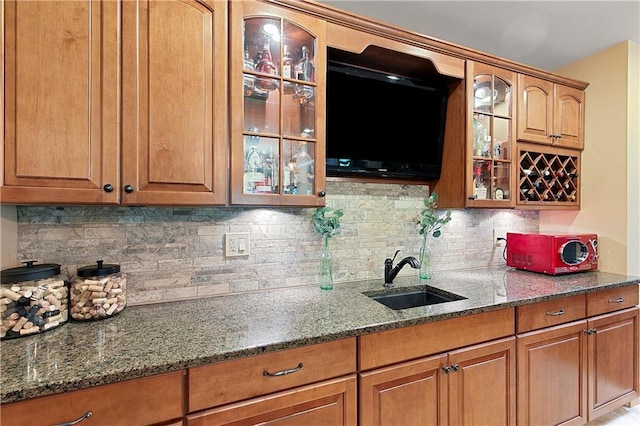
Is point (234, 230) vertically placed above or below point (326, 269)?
above

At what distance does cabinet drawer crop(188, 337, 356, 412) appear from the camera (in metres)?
1.01

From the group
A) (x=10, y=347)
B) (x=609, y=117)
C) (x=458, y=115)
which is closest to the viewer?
(x=10, y=347)

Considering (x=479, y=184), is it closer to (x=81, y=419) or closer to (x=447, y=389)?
(x=447, y=389)

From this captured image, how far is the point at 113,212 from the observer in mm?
1443

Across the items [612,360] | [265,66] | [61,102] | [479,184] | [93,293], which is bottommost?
[612,360]

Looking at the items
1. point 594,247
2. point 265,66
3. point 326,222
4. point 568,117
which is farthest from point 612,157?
point 265,66

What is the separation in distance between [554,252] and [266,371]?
209cm

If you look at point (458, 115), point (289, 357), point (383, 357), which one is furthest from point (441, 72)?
point (289, 357)

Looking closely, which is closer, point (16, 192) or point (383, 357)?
point (16, 192)

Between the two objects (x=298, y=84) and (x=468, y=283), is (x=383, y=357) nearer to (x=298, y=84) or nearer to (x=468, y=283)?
(x=468, y=283)

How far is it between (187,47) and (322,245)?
122cm

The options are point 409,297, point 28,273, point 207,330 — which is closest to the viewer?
point 28,273

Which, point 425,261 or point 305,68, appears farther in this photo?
point 425,261

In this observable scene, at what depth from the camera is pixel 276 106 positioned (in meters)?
1.50
